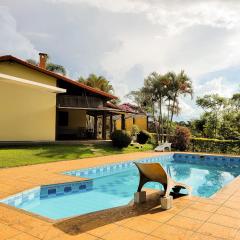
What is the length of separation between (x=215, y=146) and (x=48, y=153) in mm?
13751

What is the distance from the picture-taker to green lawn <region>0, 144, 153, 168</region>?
13.4m

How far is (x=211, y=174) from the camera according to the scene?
15.4m

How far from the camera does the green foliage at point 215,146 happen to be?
2216 cm

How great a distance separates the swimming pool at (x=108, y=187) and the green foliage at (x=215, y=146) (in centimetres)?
312

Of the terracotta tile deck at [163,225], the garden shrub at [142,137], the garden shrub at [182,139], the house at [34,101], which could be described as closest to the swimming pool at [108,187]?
the terracotta tile deck at [163,225]

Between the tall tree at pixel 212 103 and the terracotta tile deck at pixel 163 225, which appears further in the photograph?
the tall tree at pixel 212 103

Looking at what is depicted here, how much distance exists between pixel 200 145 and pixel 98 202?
16.5m

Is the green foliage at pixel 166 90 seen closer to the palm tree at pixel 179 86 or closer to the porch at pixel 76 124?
the palm tree at pixel 179 86

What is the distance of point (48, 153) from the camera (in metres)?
16.5

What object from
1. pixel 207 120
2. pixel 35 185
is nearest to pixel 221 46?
pixel 35 185

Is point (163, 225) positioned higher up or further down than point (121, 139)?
further down

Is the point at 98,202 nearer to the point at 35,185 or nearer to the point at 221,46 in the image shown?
the point at 35,185

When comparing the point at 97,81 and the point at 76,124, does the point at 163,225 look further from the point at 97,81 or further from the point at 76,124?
the point at 97,81

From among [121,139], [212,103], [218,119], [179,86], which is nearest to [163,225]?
[121,139]
